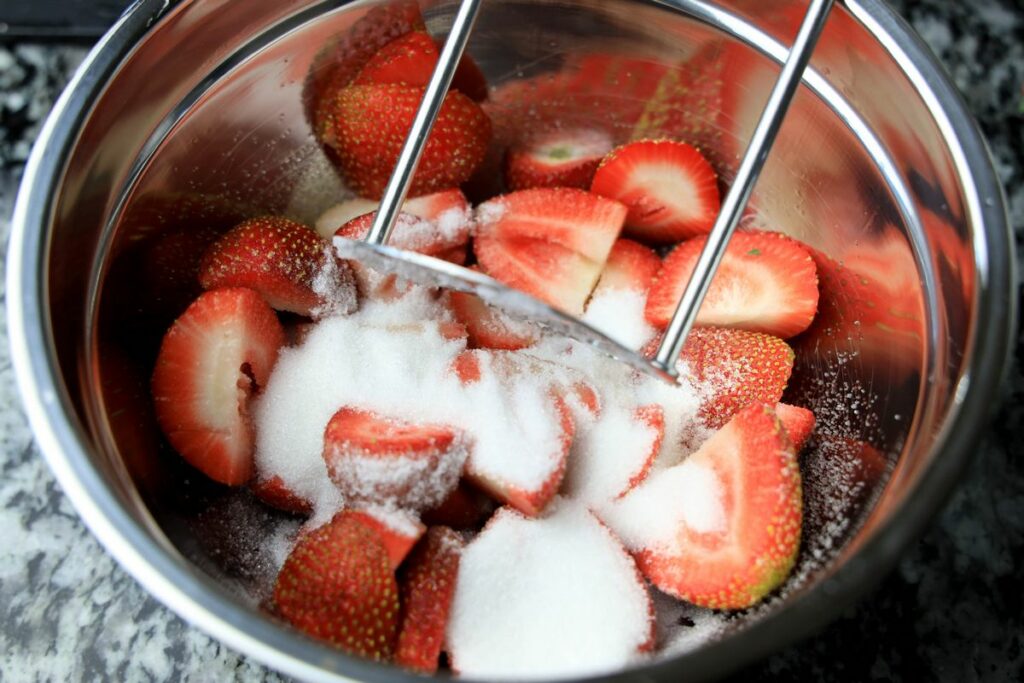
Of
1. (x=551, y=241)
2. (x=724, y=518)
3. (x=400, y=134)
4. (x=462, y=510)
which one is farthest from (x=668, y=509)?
(x=400, y=134)

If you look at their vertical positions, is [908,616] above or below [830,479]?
below

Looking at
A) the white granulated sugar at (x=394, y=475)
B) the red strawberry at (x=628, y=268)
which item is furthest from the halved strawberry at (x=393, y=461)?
the red strawberry at (x=628, y=268)

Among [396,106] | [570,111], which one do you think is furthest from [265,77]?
[570,111]

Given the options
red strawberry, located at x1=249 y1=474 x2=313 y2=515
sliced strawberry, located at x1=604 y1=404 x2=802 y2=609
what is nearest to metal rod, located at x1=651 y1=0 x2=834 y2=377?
sliced strawberry, located at x1=604 y1=404 x2=802 y2=609

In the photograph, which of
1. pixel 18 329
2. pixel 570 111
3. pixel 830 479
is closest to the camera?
pixel 18 329

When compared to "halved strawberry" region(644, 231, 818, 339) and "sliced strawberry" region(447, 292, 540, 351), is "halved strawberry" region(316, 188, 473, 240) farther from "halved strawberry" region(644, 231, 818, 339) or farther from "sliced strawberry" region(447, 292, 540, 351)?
"halved strawberry" region(644, 231, 818, 339)

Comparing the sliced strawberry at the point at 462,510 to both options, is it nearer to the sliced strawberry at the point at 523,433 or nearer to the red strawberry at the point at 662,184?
the sliced strawberry at the point at 523,433

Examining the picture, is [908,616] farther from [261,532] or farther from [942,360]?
[261,532]
